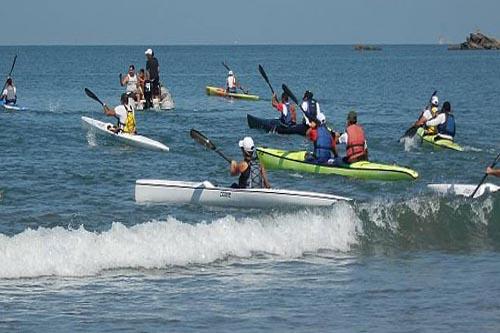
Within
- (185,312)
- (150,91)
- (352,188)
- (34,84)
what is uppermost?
(34,84)

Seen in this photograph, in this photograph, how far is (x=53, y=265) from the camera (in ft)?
42.1

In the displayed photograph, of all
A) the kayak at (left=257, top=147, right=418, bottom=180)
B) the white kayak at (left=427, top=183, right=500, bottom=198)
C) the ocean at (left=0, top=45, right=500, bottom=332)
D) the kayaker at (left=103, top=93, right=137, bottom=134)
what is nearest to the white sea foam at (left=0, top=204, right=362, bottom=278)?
the ocean at (left=0, top=45, right=500, bottom=332)

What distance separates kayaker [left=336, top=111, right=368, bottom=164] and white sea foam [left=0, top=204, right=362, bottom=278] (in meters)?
4.34

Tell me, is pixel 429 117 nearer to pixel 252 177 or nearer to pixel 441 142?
pixel 441 142

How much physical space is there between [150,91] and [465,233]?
22127 millimetres

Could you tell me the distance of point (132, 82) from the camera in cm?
3453

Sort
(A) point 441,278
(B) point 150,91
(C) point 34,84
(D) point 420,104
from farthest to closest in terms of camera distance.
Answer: (C) point 34,84
(D) point 420,104
(B) point 150,91
(A) point 441,278

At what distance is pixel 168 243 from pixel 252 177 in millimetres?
3627

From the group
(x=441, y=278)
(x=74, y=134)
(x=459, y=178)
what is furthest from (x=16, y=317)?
(x=74, y=134)

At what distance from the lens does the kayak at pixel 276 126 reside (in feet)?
94.5

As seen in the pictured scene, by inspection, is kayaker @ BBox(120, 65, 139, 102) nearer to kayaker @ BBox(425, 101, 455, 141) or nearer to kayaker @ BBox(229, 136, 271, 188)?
kayaker @ BBox(425, 101, 455, 141)

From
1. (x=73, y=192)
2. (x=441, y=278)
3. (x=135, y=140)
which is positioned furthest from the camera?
(x=135, y=140)

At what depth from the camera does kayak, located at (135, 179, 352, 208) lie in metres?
17.1

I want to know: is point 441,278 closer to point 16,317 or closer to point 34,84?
point 16,317
